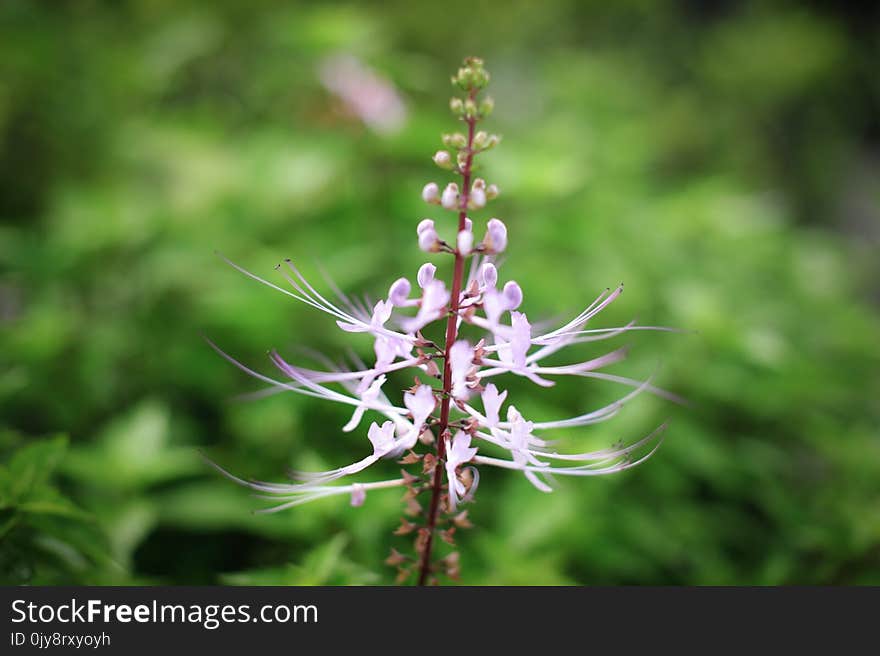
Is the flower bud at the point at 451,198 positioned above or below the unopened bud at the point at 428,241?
above

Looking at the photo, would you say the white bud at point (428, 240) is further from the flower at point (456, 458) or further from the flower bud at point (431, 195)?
the flower at point (456, 458)

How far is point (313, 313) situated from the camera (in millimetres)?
2312

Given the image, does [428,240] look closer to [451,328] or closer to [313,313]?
[451,328]

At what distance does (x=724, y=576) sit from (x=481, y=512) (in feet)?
2.45

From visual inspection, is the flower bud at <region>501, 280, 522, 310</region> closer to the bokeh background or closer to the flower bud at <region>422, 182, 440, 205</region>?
the flower bud at <region>422, 182, 440, 205</region>

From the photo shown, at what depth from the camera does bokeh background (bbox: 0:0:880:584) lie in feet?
5.86

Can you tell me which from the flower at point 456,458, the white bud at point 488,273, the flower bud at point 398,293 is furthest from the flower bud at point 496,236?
the flower at point 456,458

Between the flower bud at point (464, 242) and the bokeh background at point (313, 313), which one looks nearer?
the flower bud at point (464, 242)

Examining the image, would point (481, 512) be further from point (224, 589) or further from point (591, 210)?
point (591, 210)

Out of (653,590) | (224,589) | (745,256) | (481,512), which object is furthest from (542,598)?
(745,256)

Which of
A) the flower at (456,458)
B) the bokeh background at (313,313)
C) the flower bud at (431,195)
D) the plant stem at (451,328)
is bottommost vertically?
the flower at (456,458)

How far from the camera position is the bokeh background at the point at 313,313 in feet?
5.86

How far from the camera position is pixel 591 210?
2812mm

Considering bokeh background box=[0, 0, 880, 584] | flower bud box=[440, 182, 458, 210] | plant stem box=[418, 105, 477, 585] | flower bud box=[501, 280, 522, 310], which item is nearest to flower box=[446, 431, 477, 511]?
plant stem box=[418, 105, 477, 585]
